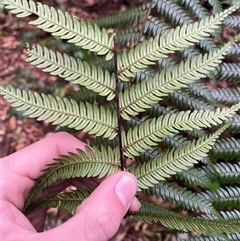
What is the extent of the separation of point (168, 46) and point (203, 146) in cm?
40

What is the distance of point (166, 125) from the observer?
56.5 inches

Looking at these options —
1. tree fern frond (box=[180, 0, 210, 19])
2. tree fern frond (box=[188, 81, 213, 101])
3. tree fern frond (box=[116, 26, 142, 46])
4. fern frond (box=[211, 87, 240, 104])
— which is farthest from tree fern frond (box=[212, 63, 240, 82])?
tree fern frond (box=[116, 26, 142, 46])

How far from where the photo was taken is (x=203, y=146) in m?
1.43

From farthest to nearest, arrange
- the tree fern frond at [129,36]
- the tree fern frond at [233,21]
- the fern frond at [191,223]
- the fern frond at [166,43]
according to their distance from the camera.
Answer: the tree fern frond at [233,21], the tree fern frond at [129,36], the fern frond at [166,43], the fern frond at [191,223]

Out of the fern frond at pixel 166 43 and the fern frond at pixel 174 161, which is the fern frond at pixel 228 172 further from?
the fern frond at pixel 166 43

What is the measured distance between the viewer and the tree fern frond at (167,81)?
4.59ft

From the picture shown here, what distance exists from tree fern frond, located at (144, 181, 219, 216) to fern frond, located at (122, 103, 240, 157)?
1.21 feet

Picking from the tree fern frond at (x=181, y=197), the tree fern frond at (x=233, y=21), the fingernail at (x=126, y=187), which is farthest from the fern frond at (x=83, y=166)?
the tree fern frond at (x=233, y=21)

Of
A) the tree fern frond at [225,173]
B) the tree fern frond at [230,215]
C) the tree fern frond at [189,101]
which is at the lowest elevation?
the tree fern frond at [230,215]

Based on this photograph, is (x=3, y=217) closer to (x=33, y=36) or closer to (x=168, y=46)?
(x=168, y=46)

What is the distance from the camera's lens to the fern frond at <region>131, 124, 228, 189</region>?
4.71ft

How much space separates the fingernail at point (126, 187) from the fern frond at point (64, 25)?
18.3 inches

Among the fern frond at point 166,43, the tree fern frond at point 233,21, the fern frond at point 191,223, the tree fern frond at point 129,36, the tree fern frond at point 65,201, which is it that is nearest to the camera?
the fern frond at point 191,223

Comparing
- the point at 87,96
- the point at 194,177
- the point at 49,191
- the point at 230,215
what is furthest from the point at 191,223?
the point at 49,191
